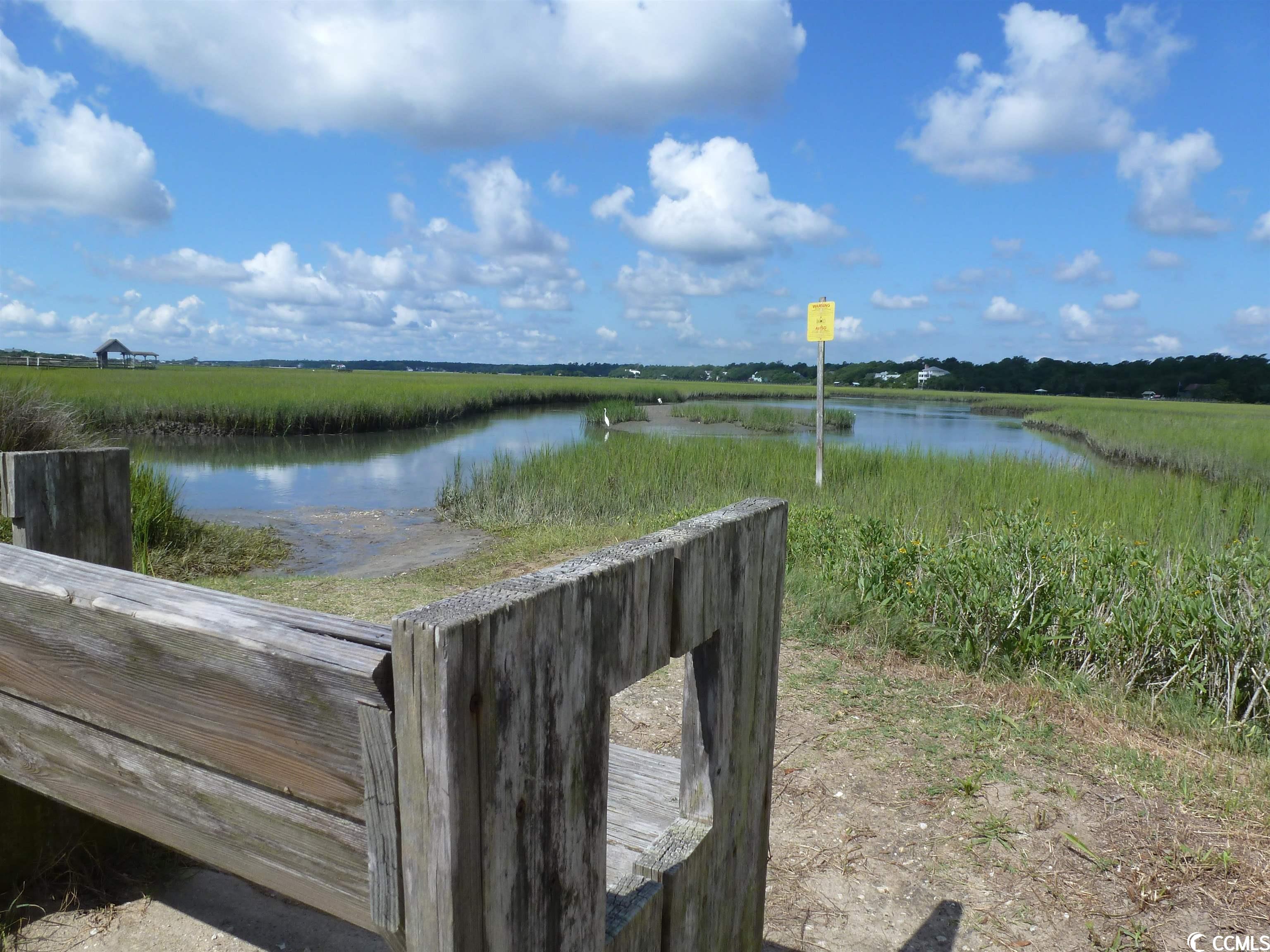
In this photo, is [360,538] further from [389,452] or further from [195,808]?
[389,452]

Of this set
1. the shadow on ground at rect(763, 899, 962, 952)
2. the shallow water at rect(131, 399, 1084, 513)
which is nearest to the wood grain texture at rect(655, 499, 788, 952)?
the shadow on ground at rect(763, 899, 962, 952)

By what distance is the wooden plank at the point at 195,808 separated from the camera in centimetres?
87

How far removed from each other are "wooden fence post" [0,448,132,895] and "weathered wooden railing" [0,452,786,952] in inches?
37.5

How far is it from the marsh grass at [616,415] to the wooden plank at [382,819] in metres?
25.0

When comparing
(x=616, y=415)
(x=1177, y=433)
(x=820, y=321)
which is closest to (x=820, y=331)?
(x=820, y=321)

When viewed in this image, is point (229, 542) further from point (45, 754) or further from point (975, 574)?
point (45, 754)

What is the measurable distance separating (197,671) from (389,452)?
18757mm

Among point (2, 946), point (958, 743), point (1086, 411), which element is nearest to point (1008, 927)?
point (958, 743)

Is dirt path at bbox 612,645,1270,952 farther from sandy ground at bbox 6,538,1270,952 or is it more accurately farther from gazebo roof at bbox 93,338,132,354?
gazebo roof at bbox 93,338,132,354

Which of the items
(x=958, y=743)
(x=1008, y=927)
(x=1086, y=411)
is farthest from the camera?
(x=1086, y=411)

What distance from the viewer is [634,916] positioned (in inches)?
43.6

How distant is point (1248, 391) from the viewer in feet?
177

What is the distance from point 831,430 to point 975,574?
2255cm

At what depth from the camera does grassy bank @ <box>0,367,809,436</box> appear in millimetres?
20833
